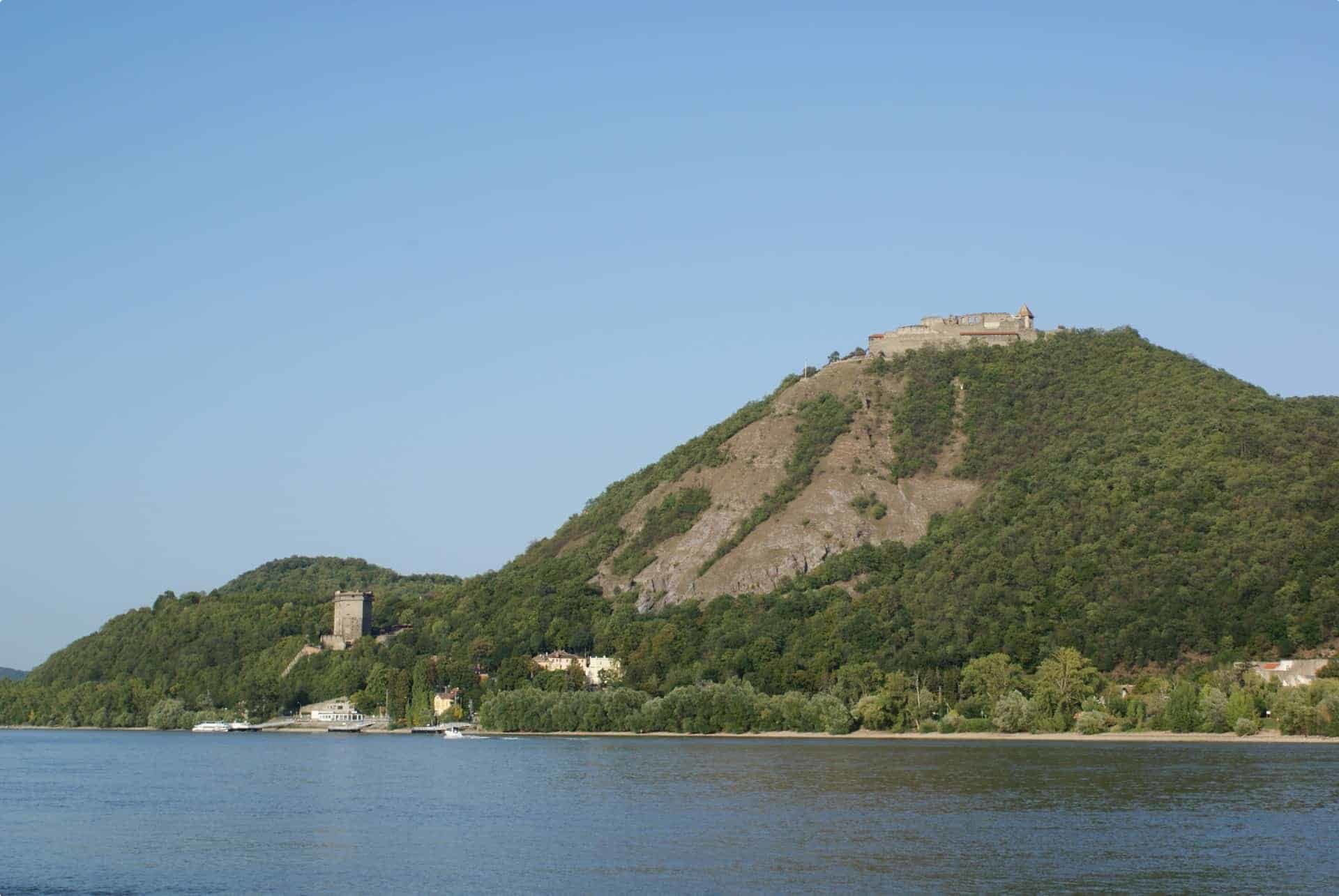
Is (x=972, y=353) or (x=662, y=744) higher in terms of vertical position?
Result: (x=972, y=353)

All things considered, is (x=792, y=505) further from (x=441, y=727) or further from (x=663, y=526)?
(x=441, y=727)

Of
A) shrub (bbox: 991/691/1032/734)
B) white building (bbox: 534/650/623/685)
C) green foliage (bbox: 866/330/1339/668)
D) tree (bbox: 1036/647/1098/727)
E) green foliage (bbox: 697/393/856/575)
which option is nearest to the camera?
tree (bbox: 1036/647/1098/727)

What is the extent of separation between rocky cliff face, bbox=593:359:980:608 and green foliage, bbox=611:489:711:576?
3.07 feet

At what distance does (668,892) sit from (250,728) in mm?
152899

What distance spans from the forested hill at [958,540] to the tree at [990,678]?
3370mm

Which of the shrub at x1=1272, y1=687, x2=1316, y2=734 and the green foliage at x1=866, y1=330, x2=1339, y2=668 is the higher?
the green foliage at x1=866, y1=330, x2=1339, y2=668

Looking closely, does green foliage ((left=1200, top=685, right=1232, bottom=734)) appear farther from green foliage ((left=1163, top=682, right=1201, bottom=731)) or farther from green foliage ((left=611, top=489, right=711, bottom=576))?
green foliage ((left=611, top=489, right=711, bottom=576))

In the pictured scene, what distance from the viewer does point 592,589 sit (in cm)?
18612

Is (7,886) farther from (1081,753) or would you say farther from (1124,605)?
(1124,605)

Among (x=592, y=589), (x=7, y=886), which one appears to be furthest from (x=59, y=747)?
(x=7, y=886)

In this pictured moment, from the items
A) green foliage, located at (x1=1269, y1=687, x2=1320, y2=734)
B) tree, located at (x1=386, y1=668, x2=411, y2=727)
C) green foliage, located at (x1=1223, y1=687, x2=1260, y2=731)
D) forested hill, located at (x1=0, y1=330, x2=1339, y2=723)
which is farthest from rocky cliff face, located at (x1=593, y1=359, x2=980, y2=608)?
green foliage, located at (x1=1269, y1=687, x2=1320, y2=734)

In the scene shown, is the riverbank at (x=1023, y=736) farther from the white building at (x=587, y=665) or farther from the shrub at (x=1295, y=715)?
the white building at (x=587, y=665)

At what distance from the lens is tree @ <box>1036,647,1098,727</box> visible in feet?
397

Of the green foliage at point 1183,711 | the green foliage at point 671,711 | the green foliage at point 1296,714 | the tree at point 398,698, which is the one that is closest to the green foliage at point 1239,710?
the green foliage at point 1296,714
